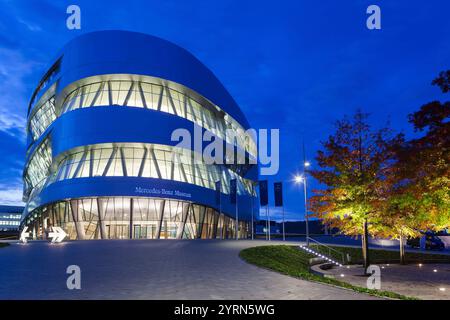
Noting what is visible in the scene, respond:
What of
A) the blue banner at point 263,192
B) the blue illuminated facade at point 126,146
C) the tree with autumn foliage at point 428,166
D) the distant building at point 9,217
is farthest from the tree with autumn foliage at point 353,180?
the distant building at point 9,217

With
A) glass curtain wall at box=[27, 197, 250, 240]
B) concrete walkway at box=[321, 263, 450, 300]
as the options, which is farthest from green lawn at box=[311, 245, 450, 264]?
glass curtain wall at box=[27, 197, 250, 240]

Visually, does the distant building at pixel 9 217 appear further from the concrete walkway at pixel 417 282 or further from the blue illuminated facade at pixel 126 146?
the concrete walkway at pixel 417 282

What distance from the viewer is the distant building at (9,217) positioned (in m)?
178

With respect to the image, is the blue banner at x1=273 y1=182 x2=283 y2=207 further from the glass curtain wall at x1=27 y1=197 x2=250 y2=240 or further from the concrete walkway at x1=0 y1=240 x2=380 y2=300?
the concrete walkway at x1=0 y1=240 x2=380 y2=300

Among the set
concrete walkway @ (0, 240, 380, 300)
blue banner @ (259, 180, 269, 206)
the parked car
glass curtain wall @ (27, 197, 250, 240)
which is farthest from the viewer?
glass curtain wall @ (27, 197, 250, 240)

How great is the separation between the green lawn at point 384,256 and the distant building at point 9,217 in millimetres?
182912

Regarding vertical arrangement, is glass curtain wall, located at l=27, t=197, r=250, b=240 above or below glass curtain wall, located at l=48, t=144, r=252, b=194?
below

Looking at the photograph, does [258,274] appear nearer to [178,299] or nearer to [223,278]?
[223,278]

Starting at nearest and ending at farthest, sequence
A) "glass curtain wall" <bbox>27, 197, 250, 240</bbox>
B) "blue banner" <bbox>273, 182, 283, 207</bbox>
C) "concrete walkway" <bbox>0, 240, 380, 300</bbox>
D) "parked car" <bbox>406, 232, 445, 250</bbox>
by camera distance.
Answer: "concrete walkway" <bbox>0, 240, 380, 300</bbox> → "parked car" <bbox>406, 232, 445, 250</bbox> → "blue banner" <bbox>273, 182, 283, 207</bbox> → "glass curtain wall" <bbox>27, 197, 250, 240</bbox>

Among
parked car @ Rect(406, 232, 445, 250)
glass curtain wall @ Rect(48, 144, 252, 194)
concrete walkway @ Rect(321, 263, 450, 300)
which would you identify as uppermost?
glass curtain wall @ Rect(48, 144, 252, 194)

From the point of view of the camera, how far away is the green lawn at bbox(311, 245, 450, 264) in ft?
101

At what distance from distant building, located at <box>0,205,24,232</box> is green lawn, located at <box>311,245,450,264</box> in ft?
600
